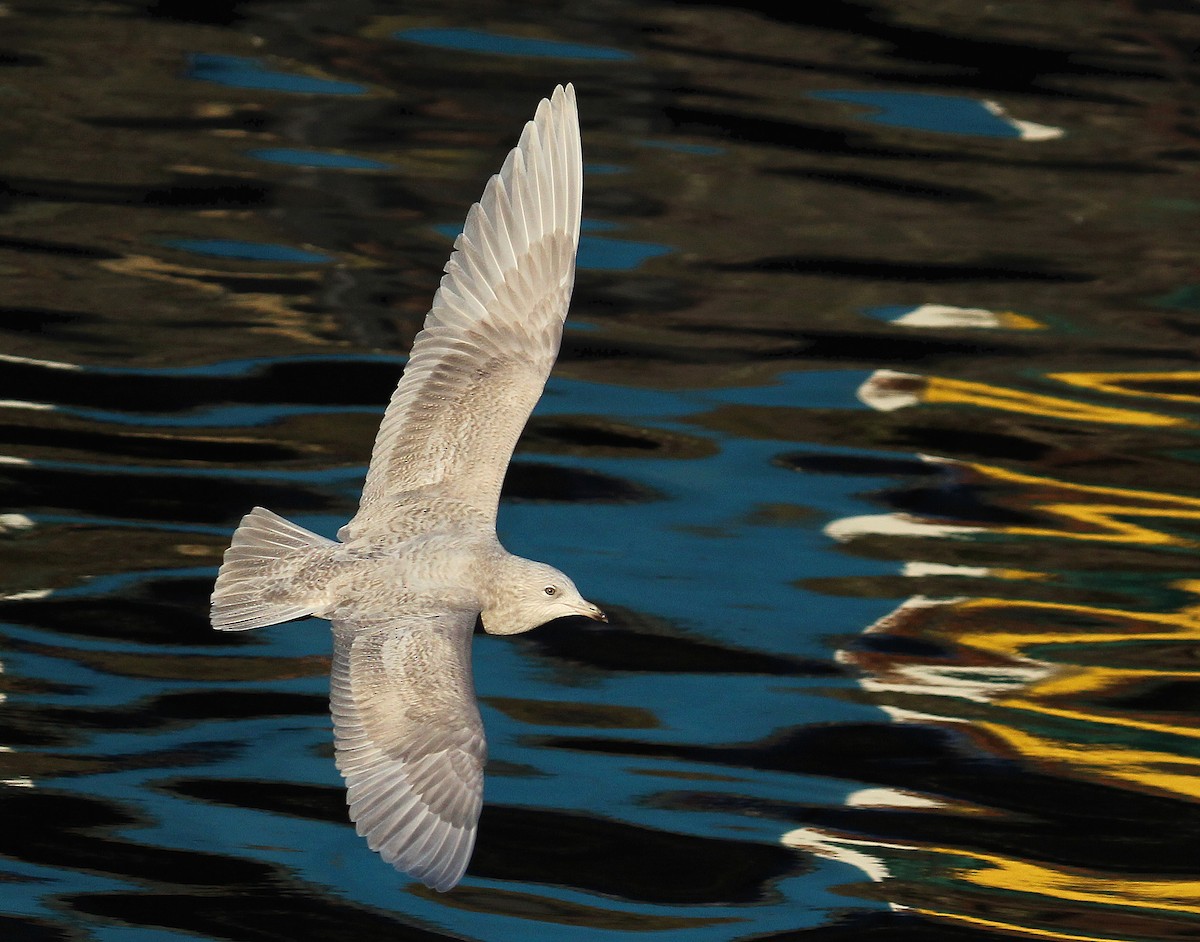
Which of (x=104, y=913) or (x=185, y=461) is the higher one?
(x=185, y=461)

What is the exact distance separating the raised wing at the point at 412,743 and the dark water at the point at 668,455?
752mm

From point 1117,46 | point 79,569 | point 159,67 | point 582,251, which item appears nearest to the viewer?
point 79,569

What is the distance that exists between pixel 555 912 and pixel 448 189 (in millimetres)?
5658

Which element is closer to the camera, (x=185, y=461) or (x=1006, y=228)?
(x=185, y=461)

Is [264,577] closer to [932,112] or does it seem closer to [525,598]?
[525,598]

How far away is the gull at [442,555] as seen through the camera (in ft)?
18.8

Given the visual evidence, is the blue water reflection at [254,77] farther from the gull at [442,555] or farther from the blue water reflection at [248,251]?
the gull at [442,555]

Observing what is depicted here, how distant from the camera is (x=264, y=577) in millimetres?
6410

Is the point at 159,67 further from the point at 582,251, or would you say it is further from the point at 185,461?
the point at 185,461

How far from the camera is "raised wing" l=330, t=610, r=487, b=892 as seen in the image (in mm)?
5633

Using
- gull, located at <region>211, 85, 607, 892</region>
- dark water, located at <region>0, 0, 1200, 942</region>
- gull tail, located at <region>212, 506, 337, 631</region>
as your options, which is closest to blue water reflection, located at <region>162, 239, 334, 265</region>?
dark water, located at <region>0, 0, 1200, 942</region>

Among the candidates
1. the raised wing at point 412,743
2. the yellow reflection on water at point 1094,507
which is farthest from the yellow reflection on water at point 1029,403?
the raised wing at point 412,743

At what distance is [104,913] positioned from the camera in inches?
245

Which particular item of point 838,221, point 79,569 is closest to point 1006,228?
point 838,221
